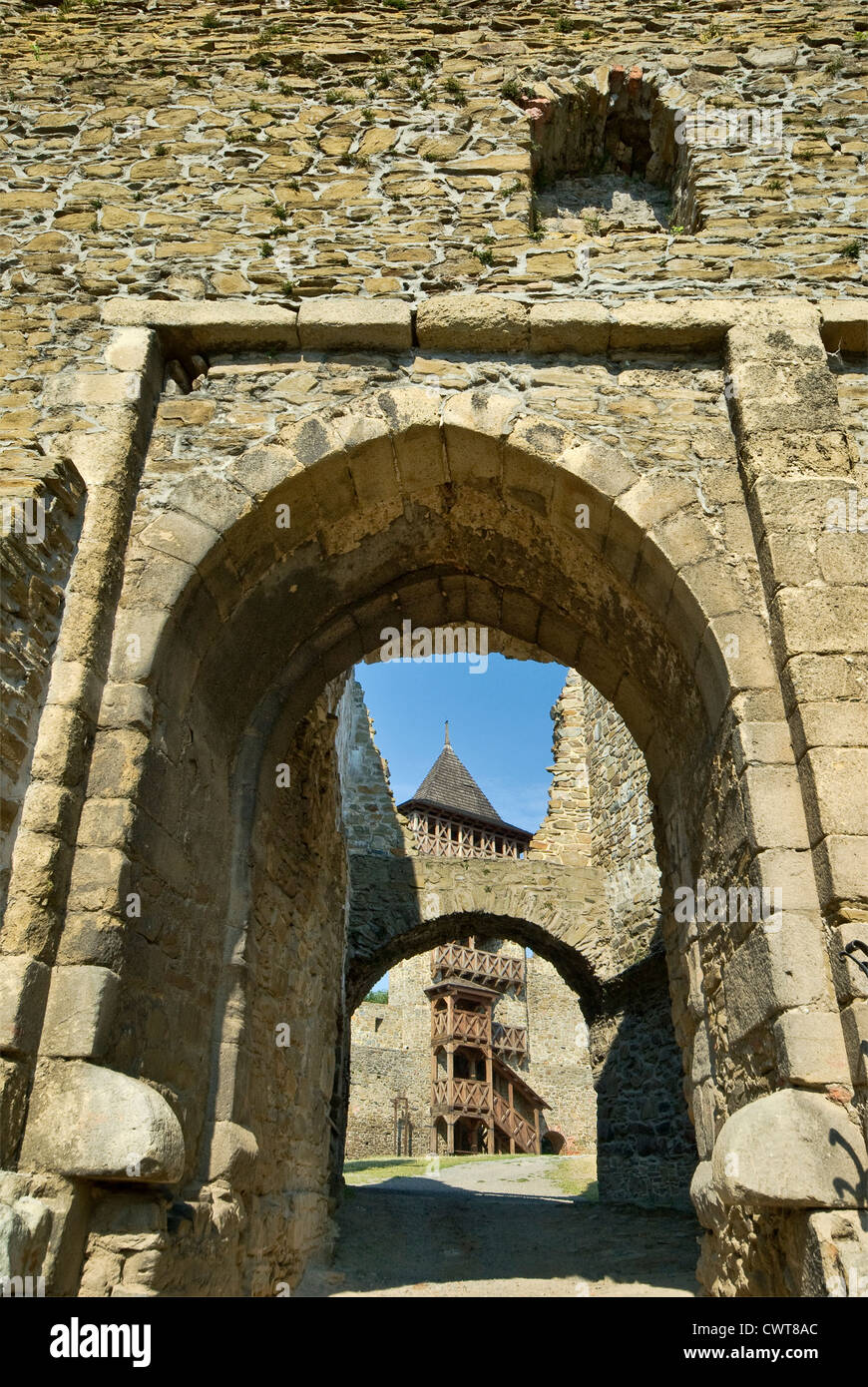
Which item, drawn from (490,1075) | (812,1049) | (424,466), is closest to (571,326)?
(424,466)

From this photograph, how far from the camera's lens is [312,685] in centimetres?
509

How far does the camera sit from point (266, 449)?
415 cm

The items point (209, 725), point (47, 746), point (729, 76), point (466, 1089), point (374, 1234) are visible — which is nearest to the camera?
point (47, 746)

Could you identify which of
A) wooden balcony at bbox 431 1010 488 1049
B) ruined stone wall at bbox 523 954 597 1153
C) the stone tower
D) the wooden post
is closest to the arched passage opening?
the stone tower

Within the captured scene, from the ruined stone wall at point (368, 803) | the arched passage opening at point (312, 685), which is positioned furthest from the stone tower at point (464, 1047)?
the arched passage opening at point (312, 685)

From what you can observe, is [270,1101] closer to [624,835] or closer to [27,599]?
[27,599]

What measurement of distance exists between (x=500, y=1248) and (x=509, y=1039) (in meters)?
21.1

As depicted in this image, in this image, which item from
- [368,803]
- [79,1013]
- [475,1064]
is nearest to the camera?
[79,1013]

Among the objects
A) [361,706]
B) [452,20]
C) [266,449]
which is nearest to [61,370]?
[266,449]

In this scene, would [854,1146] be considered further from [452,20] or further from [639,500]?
[452,20]

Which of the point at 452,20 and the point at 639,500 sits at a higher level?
the point at 452,20

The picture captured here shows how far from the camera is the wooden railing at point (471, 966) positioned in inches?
1060

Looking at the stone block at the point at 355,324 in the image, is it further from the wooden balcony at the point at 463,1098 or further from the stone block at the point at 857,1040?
the wooden balcony at the point at 463,1098
